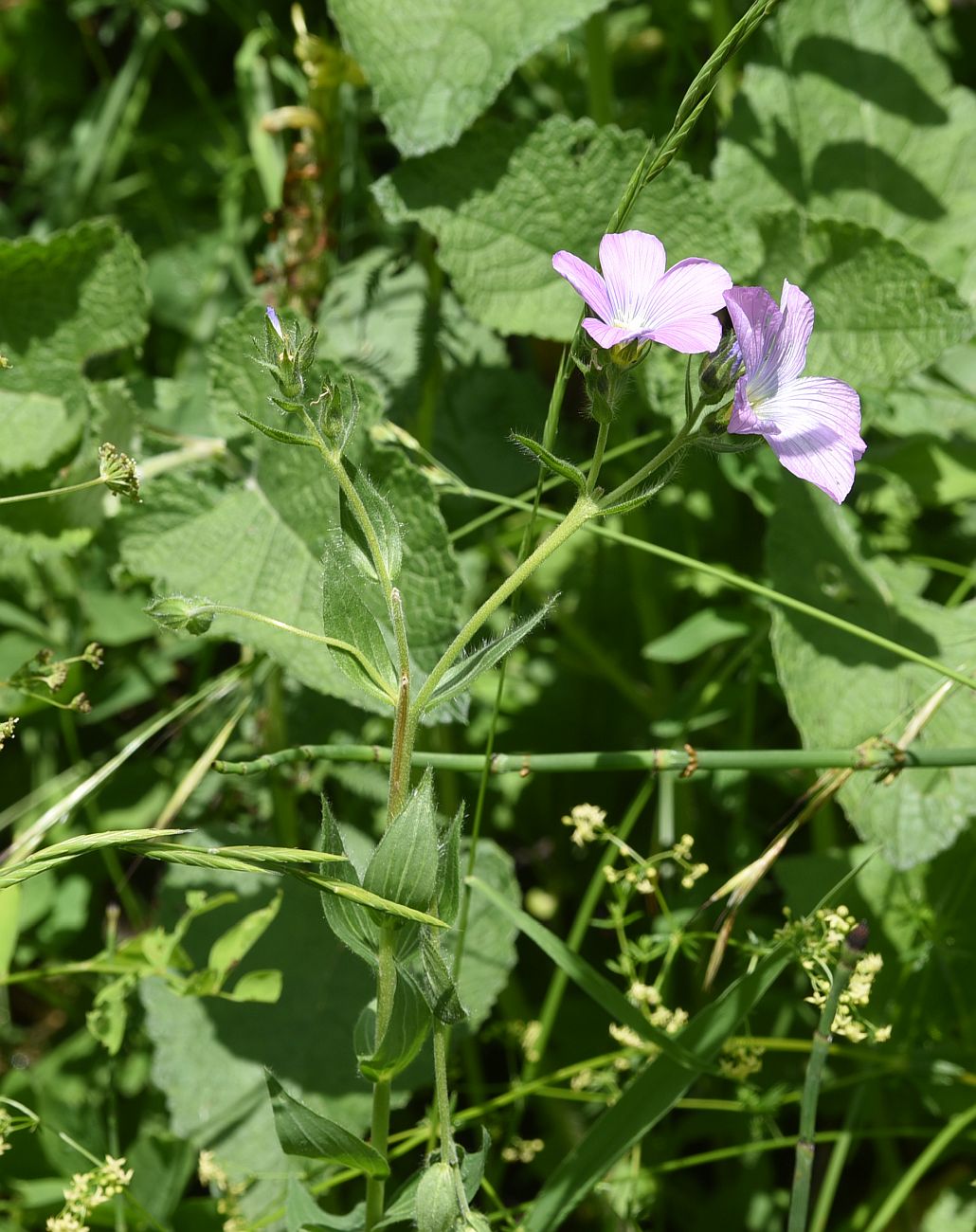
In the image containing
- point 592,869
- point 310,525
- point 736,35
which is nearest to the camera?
point 736,35

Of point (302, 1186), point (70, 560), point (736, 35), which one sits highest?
point (736, 35)

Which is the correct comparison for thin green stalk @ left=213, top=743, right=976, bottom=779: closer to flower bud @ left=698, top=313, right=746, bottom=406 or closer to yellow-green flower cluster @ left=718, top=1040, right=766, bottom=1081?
yellow-green flower cluster @ left=718, top=1040, right=766, bottom=1081

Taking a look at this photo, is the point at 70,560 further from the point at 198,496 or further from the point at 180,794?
the point at 180,794

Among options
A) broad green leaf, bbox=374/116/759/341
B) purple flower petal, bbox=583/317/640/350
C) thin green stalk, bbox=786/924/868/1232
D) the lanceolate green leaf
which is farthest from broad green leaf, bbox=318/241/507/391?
thin green stalk, bbox=786/924/868/1232

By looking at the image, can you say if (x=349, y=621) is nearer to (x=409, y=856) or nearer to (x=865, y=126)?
(x=409, y=856)

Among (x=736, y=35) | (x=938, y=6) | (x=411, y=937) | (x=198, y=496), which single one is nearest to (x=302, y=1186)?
(x=411, y=937)

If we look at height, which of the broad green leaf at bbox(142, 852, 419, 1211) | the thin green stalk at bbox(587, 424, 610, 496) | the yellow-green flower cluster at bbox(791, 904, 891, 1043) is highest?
the thin green stalk at bbox(587, 424, 610, 496)
